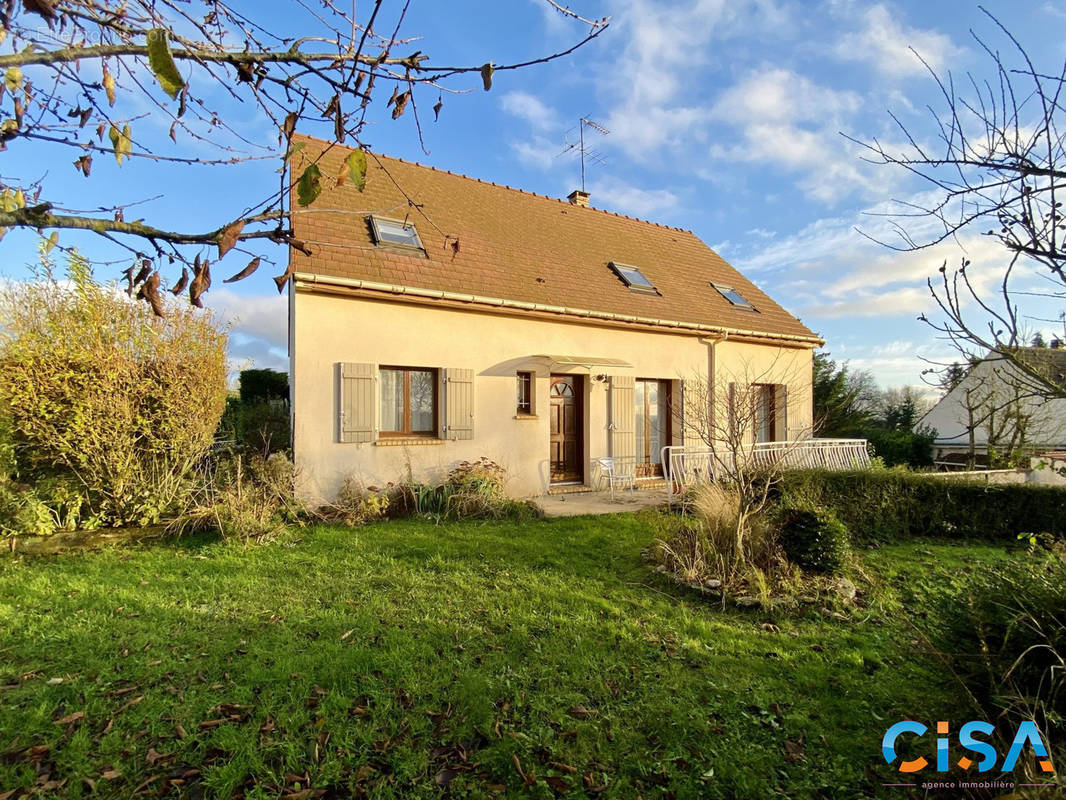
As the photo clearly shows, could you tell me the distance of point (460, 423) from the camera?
30.4ft

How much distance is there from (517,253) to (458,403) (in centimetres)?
427

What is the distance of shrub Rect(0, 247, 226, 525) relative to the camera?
614 cm

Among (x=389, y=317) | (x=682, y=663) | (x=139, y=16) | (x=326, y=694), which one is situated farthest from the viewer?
(x=389, y=317)

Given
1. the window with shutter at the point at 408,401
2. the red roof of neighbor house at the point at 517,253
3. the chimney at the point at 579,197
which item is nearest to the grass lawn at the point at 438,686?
the window with shutter at the point at 408,401

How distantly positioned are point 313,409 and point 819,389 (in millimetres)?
15843

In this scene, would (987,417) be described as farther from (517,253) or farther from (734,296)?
(517,253)

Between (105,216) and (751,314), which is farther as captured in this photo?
(751,314)

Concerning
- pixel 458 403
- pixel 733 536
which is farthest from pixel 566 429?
pixel 733 536

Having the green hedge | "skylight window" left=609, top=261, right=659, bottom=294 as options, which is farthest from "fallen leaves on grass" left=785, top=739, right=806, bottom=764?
"skylight window" left=609, top=261, right=659, bottom=294

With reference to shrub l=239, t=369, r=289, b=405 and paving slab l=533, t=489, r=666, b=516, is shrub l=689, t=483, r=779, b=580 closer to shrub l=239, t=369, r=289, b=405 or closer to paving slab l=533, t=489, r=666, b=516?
paving slab l=533, t=489, r=666, b=516

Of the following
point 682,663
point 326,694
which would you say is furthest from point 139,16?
point 682,663

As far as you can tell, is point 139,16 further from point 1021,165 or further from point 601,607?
point 601,607

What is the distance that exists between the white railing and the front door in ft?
6.58

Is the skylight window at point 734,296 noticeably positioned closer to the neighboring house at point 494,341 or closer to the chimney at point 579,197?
the neighboring house at point 494,341
